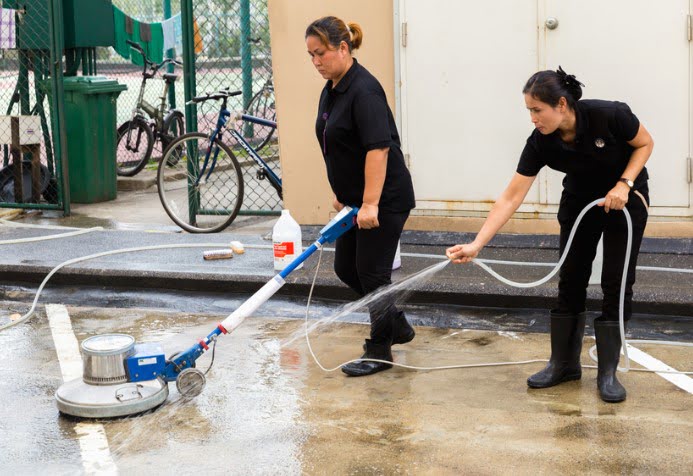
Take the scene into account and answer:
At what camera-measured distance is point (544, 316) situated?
693 cm

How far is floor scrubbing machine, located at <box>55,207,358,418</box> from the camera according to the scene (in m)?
5.07

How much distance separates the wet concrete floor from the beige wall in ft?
8.95

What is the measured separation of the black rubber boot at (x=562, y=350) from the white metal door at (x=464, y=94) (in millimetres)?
2801

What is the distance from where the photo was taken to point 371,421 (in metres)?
5.04

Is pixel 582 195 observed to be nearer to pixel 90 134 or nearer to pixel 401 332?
pixel 401 332

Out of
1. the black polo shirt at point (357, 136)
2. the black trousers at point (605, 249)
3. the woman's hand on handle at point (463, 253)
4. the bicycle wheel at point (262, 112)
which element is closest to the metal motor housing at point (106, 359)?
the black polo shirt at point (357, 136)

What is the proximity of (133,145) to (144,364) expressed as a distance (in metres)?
8.00

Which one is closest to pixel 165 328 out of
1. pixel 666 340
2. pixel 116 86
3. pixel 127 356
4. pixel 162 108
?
pixel 127 356

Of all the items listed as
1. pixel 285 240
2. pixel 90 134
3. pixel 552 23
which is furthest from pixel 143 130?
pixel 552 23

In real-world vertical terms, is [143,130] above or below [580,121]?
below

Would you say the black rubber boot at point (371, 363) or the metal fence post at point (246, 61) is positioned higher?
the metal fence post at point (246, 61)

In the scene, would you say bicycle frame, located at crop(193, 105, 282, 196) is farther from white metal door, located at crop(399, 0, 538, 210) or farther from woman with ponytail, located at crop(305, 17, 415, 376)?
woman with ponytail, located at crop(305, 17, 415, 376)

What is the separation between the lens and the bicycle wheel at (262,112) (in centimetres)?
1012

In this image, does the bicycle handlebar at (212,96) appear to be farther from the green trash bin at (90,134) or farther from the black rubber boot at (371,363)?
the black rubber boot at (371,363)
